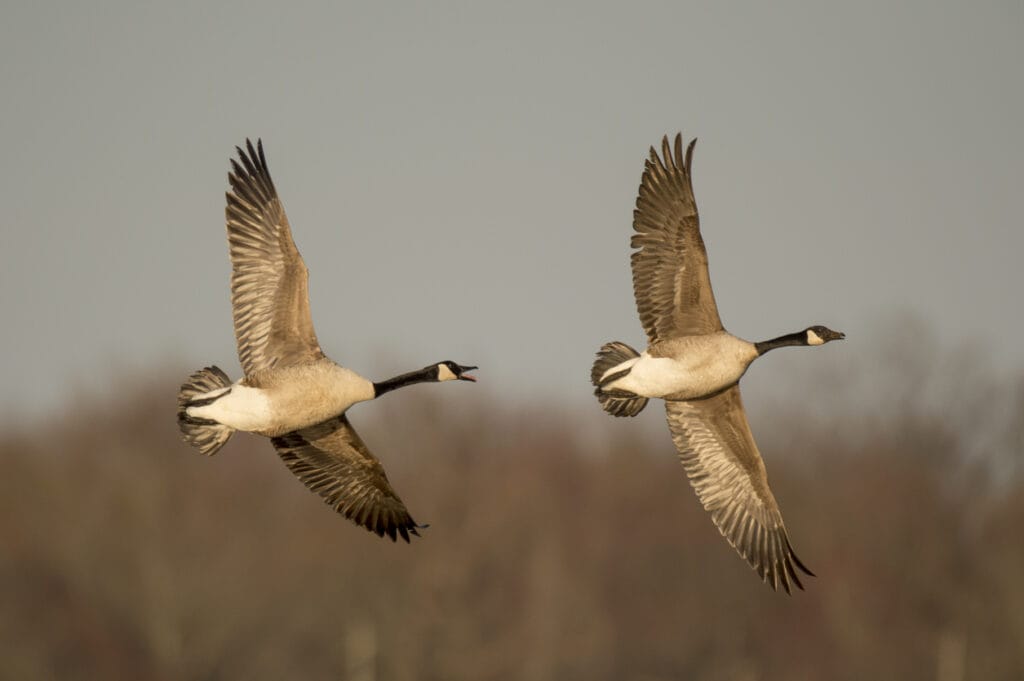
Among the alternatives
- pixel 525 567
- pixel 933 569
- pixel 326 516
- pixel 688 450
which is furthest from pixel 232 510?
pixel 688 450

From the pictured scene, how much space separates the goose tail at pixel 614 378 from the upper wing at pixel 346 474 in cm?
204

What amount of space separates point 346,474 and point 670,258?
3509 mm

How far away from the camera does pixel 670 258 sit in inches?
596

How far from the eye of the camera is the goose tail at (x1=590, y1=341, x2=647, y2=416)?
15.2 meters

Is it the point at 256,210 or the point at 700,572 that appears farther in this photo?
the point at 700,572

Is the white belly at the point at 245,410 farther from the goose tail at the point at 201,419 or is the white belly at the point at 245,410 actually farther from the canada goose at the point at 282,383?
the goose tail at the point at 201,419

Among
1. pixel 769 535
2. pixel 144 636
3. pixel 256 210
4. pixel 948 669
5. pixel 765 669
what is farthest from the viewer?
pixel 765 669

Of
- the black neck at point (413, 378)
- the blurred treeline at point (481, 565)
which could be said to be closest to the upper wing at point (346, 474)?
the black neck at point (413, 378)

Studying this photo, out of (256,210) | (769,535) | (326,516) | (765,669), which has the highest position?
(256,210)

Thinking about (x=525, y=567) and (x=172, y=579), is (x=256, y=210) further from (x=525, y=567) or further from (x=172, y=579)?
(x=525, y=567)

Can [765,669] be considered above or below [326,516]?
below

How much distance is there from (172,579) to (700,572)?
18327mm

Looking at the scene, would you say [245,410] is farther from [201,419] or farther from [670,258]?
[670,258]

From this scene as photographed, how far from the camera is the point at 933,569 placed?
166 ft
